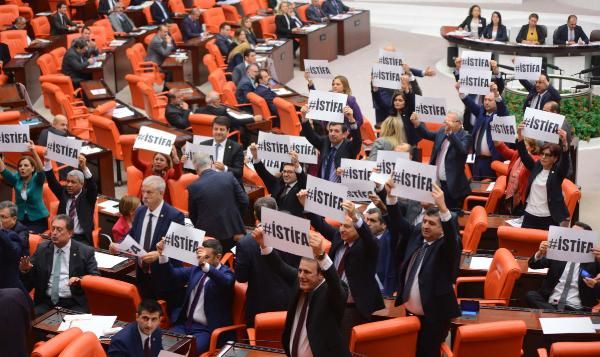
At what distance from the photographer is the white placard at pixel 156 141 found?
31.7 ft

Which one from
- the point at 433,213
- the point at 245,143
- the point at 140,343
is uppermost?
the point at 433,213

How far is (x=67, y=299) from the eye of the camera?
7844 mm

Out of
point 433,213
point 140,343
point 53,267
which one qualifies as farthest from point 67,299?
point 433,213

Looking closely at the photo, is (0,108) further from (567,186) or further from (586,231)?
(586,231)

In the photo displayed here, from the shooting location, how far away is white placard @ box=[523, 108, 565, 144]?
372 inches

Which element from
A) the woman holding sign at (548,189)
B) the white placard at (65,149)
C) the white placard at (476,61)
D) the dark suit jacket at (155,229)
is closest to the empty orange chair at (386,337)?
the dark suit jacket at (155,229)

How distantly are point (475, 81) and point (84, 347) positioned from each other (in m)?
6.90

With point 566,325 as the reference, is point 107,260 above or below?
below

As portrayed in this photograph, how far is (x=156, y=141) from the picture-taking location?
9789 millimetres

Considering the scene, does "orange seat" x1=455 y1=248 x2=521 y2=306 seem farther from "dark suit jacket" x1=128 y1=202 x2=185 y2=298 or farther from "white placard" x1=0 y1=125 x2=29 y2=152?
"white placard" x1=0 y1=125 x2=29 y2=152

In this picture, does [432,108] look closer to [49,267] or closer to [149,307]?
[49,267]

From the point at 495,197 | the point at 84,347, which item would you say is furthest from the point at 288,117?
the point at 84,347

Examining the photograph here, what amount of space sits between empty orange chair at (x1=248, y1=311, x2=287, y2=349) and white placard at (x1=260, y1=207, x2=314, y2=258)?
464mm

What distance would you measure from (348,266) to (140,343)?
61.3 inches
